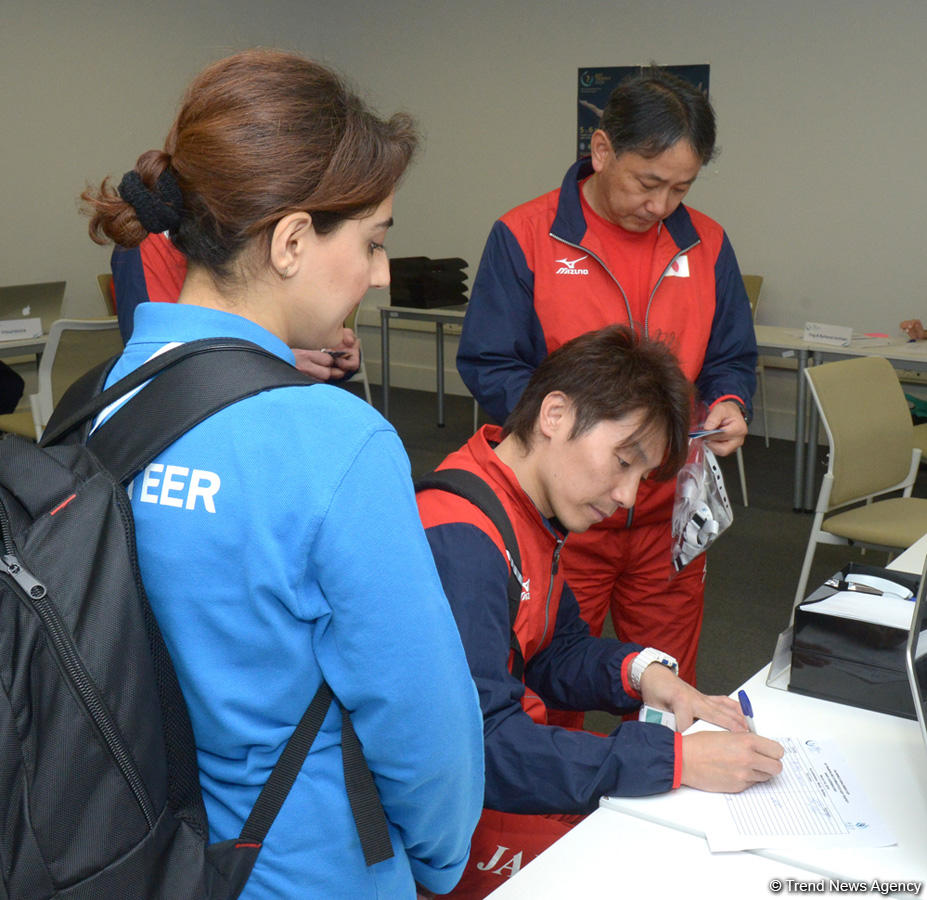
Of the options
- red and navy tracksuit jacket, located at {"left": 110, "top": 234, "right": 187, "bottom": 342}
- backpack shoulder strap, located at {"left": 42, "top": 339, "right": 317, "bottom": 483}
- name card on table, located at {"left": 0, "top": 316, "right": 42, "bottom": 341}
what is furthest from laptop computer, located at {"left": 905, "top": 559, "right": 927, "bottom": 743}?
name card on table, located at {"left": 0, "top": 316, "right": 42, "bottom": 341}

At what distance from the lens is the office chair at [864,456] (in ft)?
9.59

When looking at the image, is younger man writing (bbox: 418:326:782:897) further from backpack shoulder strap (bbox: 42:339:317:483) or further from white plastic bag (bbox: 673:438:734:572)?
backpack shoulder strap (bbox: 42:339:317:483)

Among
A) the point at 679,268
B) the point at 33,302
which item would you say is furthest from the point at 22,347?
the point at 679,268

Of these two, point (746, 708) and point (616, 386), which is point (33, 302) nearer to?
point (616, 386)

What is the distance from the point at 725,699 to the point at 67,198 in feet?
19.6

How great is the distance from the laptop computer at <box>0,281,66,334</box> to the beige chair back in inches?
124

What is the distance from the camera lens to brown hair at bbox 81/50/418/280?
77 cm

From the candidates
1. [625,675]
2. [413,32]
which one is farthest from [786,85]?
[625,675]

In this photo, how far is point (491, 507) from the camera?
1342 mm

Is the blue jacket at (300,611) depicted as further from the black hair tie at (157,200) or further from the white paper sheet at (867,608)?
the white paper sheet at (867,608)

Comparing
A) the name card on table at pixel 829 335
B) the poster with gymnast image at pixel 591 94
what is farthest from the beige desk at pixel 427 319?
the name card on table at pixel 829 335

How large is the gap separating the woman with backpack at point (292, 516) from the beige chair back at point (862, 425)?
236 centimetres

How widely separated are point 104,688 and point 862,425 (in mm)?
2768

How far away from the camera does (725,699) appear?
1.42 m
